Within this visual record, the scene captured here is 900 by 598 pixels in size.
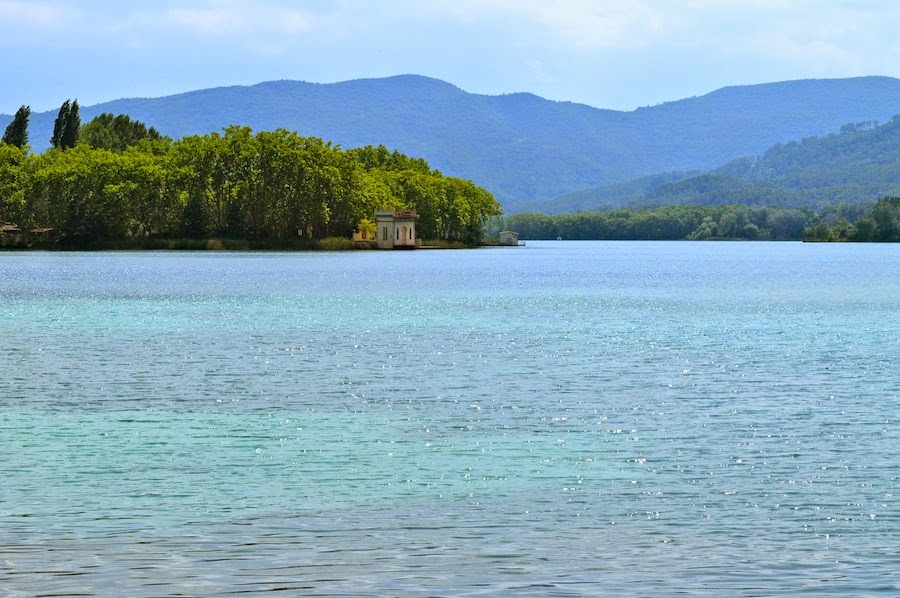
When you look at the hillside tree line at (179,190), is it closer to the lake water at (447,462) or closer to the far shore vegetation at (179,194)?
the far shore vegetation at (179,194)

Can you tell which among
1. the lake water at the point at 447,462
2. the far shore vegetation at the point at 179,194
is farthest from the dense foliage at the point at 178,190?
the lake water at the point at 447,462

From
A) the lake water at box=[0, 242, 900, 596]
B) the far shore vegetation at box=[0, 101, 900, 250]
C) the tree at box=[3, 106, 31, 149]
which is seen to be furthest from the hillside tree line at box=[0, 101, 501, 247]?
the lake water at box=[0, 242, 900, 596]

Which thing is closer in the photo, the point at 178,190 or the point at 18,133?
the point at 178,190

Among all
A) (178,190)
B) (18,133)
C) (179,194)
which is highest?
(18,133)

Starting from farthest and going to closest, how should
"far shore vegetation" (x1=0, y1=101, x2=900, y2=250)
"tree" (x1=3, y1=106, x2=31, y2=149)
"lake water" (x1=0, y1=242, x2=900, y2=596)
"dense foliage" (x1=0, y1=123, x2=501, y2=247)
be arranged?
"tree" (x1=3, y1=106, x2=31, y2=149) → "far shore vegetation" (x1=0, y1=101, x2=900, y2=250) → "dense foliage" (x1=0, y1=123, x2=501, y2=247) → "lake water" (x1=0, y1=242, x2=900, y2=596)

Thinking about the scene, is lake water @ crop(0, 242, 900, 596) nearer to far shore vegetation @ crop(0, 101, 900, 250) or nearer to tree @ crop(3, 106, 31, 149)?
far shore vegetation @ crop(0, 101, 900, 250)

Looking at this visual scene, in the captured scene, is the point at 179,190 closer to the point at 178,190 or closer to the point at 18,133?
the point at 178,190

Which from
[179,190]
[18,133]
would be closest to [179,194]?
[179,190]

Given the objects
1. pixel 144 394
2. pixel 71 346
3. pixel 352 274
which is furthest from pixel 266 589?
pixel 352 274

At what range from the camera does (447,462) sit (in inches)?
872

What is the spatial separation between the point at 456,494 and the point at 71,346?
2754 centimetres

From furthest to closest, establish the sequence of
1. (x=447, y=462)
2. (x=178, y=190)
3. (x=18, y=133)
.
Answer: (x=18, y=133) → (x=178, y=190) → (x=447, y=462)

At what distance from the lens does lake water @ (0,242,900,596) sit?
15.1 metres

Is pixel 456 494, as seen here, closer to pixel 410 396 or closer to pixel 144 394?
pixel 410 396
